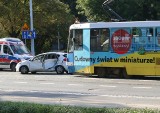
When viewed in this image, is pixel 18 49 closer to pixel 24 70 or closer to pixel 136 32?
pixel 24 70

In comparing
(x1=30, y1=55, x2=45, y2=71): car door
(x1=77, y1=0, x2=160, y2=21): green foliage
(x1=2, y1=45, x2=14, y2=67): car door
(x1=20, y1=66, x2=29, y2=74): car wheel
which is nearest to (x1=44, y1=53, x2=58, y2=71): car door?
(x1=30, y1=55, x2=45, y2=71): car door

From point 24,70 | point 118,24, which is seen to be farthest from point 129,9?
point 118,24

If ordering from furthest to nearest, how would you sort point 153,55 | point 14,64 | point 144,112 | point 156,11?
point 156,11 < point 14,64 < point 153,55 < point 144,112

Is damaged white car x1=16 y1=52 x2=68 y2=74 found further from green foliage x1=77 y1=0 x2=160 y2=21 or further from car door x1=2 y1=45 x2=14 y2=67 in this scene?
green foliage x1=77 y1=0 x2=160 y2=21

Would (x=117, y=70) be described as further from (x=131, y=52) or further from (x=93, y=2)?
(x=93, y=2)

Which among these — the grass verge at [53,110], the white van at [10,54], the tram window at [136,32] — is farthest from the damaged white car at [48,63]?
the grass verge at [53,110]

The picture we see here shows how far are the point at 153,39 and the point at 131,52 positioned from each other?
1345mm

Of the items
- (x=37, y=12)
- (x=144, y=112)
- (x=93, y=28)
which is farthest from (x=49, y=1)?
(x=144, y=112)

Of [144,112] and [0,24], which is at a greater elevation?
[0,24]

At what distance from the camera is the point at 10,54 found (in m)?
32.4

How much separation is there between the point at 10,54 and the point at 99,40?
1133cm

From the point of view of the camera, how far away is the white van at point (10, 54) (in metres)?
32.1

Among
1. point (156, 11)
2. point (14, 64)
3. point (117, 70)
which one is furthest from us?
point (156, 11)

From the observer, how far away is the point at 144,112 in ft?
26.7
